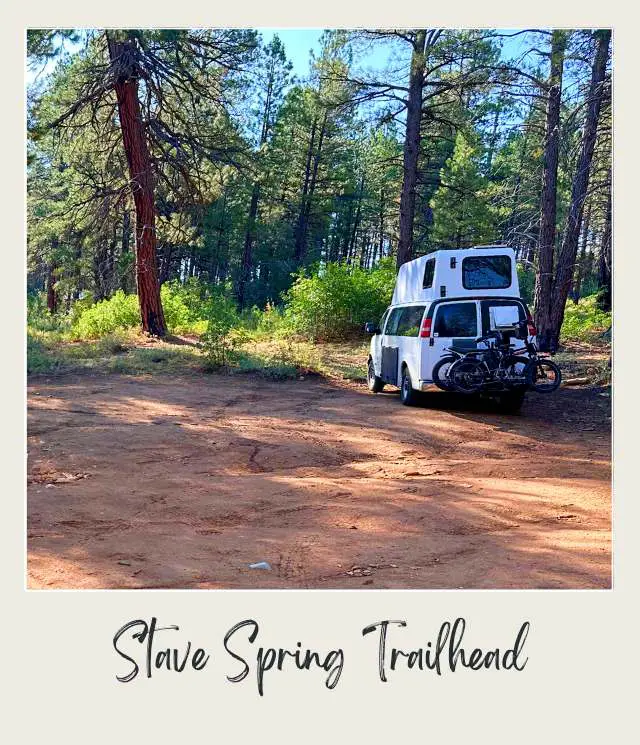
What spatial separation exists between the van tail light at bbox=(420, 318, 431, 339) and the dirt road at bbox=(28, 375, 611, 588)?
1.20 metres

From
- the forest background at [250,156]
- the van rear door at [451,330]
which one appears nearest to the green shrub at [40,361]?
the forest background at [250,156]

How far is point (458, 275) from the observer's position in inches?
433

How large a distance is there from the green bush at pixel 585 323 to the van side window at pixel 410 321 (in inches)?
387

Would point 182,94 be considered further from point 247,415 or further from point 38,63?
point 247,415

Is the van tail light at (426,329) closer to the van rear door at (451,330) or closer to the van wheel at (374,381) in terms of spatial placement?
the van rear door at (451,330)

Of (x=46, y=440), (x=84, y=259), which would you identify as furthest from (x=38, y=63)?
(x=84, y=259)

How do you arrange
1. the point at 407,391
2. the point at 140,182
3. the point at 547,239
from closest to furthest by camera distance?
the point at 407,391 < the point at 140,182 < the point at 547,239

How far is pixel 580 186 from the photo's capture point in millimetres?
13438

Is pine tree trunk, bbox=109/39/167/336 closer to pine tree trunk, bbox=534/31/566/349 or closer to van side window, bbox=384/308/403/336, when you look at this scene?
van side window, bbox=384/308/403/336

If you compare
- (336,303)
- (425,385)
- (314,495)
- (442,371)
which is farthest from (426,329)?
(336,303)

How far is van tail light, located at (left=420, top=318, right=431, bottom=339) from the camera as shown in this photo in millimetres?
10594

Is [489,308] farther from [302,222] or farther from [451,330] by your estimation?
[302,222]

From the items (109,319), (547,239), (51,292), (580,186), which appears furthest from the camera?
(51,292)

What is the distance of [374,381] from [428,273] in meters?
3.00
